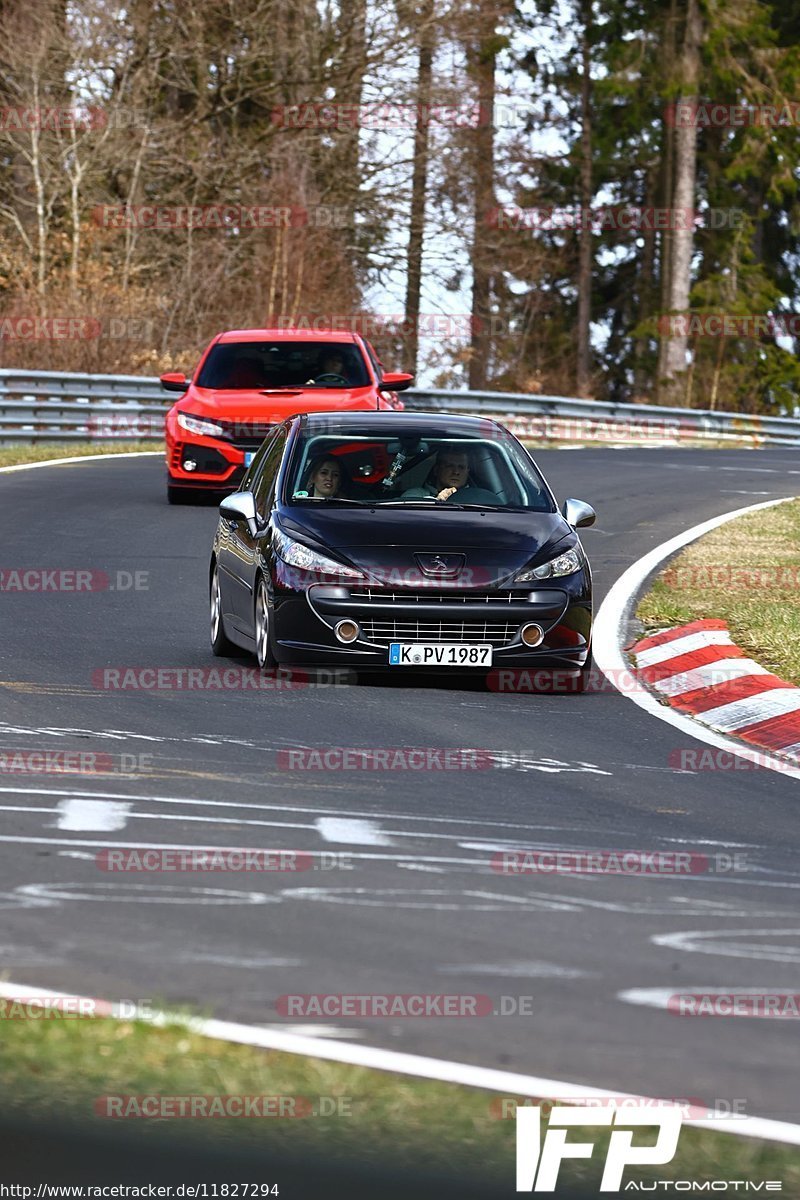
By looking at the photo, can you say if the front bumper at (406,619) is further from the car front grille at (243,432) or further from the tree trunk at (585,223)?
the tree trunk at (585,223)

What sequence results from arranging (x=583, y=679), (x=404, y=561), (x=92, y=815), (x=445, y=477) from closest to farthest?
(x=92, y=815)
(x=404, y=561)
(x=583, y=679)
(x=445, y=477)

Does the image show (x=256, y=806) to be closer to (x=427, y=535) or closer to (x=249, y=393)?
(x=427, y=535)

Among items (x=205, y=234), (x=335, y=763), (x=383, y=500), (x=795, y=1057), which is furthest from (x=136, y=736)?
(x=205, y=234)

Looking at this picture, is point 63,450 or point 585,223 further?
point 585,223

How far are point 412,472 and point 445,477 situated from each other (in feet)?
0.63

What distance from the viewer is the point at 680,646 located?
13055 mm

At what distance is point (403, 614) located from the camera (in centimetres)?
1157

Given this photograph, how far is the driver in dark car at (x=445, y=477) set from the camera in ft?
41.5

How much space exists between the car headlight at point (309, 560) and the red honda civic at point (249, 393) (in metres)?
9.33

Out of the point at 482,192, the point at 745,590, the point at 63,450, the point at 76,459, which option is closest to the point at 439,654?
the point at 745,590

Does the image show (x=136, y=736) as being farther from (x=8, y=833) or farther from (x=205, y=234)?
(x=205, y=234)

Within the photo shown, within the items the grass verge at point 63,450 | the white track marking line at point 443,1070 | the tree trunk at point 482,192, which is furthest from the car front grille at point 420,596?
the tree trunk at point 482,192

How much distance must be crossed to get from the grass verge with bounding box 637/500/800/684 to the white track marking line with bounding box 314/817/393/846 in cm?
443

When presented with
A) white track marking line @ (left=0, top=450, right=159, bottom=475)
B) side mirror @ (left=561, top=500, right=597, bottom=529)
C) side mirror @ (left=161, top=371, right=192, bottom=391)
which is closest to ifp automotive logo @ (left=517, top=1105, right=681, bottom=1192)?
side mirror @ (left=561, top=500, right=597, bottom=529)
